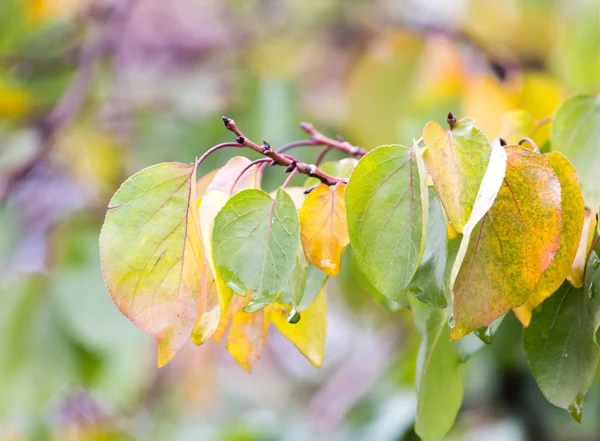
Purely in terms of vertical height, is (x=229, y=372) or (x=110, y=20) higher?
(x=110, y=20)

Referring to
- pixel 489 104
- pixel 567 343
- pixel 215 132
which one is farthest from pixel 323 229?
pixel 215 132

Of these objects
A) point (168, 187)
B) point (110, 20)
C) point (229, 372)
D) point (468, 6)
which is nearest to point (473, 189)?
point (168, 187)

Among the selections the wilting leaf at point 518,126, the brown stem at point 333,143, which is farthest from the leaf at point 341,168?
the wilting leaf at point 518,126

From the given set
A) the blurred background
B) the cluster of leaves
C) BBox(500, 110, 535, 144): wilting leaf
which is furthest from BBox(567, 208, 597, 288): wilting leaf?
the blurred background

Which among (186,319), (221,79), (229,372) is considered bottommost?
(229,372)

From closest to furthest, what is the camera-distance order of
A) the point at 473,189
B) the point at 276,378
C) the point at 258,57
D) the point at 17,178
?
the point at 473,189, the point at 17,178, the point at 258,57, the point at 276,378

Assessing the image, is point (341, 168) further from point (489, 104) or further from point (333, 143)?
point (489, 104)

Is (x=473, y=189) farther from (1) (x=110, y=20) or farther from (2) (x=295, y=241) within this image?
(1) (x=110, y=20)

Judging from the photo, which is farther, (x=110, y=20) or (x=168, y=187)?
(x=110, y=20)

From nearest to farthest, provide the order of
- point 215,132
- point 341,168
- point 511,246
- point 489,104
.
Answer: point 511,246, point 341,168, point 489,104, point 215,132
